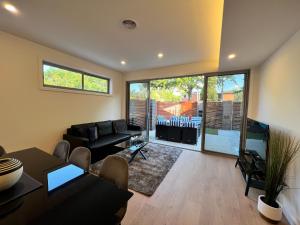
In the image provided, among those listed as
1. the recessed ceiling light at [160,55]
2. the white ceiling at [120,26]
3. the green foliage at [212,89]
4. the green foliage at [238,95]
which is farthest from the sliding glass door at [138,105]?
the green foliage at [238,95]

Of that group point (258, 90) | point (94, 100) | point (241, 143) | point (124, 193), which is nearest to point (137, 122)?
point (94, 100)

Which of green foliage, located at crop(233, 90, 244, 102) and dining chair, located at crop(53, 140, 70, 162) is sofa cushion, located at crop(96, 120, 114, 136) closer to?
dining chair, located at crop(53, 140, 70, 162)

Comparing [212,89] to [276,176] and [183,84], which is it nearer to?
[276,176]

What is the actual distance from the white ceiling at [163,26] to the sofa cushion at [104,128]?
2.06m

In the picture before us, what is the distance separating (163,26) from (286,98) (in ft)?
6.90

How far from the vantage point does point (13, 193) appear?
96 cm

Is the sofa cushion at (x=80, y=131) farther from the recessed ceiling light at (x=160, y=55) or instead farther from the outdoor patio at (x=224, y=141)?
the outdoor patio at (x=224, y=141)

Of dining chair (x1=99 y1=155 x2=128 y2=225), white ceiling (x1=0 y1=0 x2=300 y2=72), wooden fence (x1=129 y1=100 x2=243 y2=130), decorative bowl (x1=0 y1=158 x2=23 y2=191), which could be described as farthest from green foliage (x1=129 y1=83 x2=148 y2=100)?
decorative bowl (x1=0 y1=158 x2=23 y2=191)

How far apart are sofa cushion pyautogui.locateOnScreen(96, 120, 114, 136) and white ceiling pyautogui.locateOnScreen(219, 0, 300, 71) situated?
3.57 m

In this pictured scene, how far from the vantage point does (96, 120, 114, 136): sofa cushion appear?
4.05m

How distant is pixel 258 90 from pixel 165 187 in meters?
3.09

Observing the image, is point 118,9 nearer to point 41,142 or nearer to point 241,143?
point 41,142

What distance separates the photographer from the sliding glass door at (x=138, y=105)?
506cm

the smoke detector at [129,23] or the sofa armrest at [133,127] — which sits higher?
the smoke detector at [129,23]
